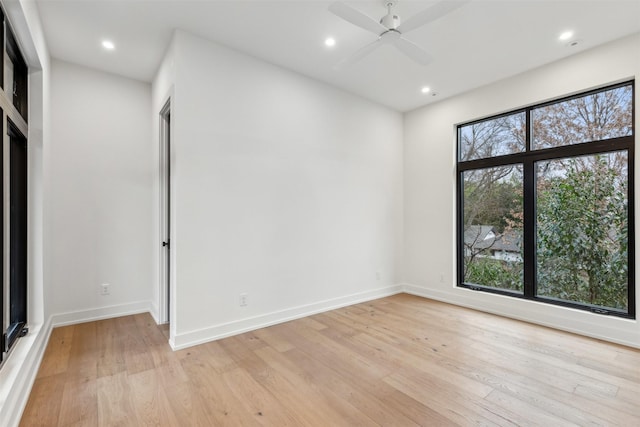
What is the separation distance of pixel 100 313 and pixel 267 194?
2.40m

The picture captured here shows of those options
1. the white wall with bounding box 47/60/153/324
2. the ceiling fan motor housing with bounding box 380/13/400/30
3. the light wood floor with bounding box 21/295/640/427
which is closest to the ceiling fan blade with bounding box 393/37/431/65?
the ceiling fan motor housing with bounding box 380/13/400/30

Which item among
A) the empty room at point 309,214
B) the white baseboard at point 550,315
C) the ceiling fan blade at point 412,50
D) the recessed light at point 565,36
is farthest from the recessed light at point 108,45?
the white baseboard at point 550,315

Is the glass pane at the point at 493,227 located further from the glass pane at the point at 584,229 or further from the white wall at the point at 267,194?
the white wall at the point at 267,194

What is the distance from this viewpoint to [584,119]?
3.34 metres

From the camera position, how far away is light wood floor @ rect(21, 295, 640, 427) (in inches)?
74.3

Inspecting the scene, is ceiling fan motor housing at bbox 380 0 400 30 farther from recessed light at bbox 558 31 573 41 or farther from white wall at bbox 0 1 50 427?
white wall at bbox 0 1 50 427

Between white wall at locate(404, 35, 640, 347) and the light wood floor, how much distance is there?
277mm

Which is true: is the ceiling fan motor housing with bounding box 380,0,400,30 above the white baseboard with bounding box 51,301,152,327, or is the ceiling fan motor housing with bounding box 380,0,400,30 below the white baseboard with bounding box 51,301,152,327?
above

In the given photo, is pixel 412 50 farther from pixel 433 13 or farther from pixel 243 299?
pixel 243 299

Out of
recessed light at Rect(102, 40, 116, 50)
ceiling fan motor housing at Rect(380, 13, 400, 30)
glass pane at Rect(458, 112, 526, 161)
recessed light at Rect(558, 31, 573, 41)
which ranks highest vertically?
recessed light at Rect(558, 31, 573, 41)

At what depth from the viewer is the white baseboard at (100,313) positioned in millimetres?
3326

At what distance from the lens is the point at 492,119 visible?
162 inches

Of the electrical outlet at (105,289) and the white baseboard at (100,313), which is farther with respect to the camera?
the electrical outlet at (105,289)

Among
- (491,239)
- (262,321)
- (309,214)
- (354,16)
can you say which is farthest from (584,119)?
(262,321)
